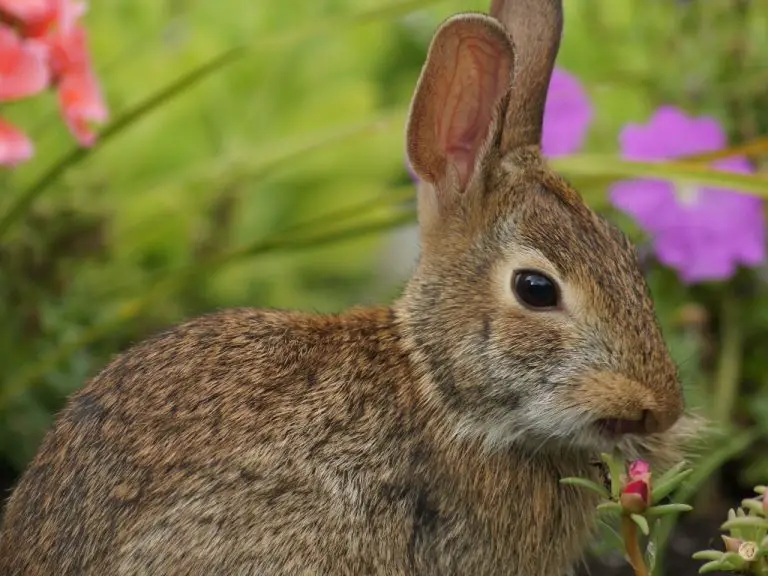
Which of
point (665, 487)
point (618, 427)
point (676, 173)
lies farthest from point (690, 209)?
point (665, 487)

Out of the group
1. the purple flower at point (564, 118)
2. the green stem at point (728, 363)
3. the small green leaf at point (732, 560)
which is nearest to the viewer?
the small green leaf at point (732, 560)

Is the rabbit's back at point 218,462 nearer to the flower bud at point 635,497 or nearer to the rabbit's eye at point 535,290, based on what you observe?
the rabbit's eye at point 535,290

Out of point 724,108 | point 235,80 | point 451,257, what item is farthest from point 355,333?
point 235,80

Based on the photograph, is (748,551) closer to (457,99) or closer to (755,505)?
(755,505)

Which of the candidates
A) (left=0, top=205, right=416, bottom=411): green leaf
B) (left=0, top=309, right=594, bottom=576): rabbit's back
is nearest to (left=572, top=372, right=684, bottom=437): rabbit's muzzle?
(left=0, top=309, right=594, bottom=576): rabbit's back

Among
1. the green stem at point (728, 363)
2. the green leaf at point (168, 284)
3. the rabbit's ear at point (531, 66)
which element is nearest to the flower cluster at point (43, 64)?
the green leaf at point (168, 284)

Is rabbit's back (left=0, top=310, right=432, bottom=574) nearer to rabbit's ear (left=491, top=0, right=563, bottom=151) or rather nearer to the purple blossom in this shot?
rabbit's ear (left=491, top=0, right=563, bottom=151)
